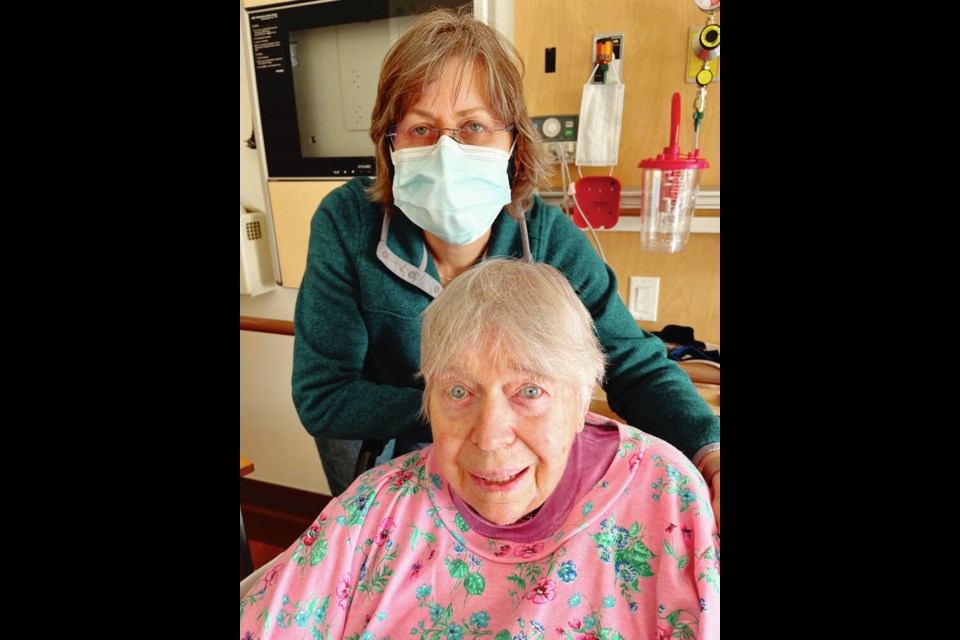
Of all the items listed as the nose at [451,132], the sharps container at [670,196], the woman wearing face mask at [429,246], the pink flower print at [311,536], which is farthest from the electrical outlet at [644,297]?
the pink flower print at [311,536]

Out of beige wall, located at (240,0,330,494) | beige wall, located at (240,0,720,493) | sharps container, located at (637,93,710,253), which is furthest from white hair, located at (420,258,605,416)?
beige wall, located at (240,0,330,494)

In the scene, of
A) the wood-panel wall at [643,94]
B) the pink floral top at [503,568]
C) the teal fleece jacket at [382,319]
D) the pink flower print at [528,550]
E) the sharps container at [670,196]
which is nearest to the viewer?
the pink floral top at [503,568]

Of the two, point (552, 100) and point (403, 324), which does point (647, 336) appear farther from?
point (552, 100)

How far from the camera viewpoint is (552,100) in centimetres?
189

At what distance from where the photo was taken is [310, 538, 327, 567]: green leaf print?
886 mm

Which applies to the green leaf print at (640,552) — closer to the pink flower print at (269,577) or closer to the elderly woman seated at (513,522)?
the elderly woman seated at (513,522)

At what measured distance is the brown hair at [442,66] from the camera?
3.12ft

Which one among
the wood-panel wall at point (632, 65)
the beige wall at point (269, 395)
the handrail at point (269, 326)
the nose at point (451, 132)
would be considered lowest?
the beige wall at point (269, 395)

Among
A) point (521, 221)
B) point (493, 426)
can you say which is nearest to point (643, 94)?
point (521, 221)

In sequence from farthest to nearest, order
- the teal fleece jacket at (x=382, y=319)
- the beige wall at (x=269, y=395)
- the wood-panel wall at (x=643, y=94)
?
1. the beige wall at (x=269, y=395)
2. the wood-panel wall at (x=643, y=94)
3. the teal fleece jacket at (x=382, y=319)

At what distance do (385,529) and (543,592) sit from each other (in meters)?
0.29

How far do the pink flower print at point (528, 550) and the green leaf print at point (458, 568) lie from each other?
85mm

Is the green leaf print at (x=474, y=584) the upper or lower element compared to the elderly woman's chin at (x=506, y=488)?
lower
